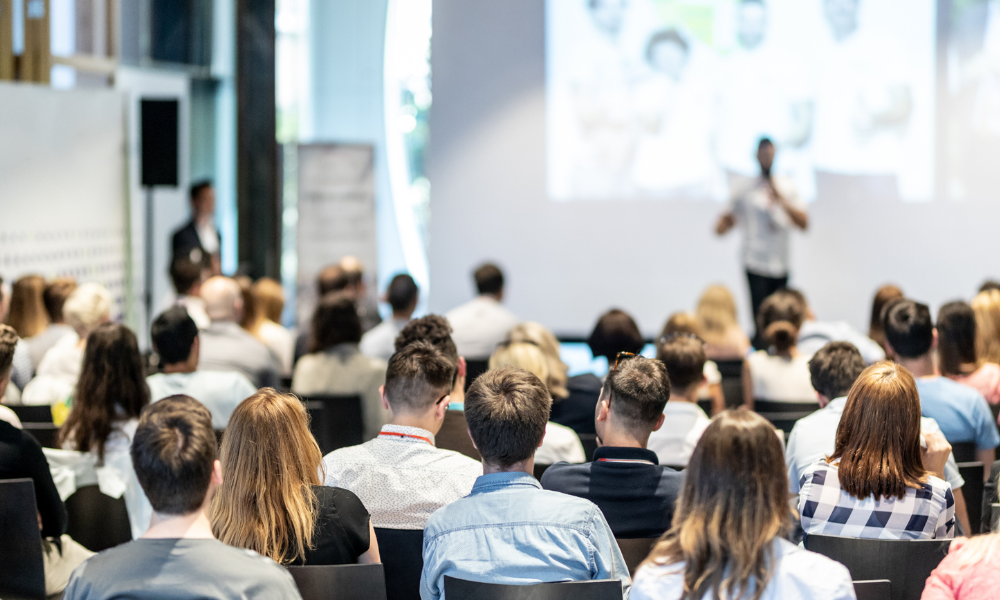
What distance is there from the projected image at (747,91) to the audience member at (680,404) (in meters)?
4.78

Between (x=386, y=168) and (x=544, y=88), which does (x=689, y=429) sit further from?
(x=386, y=168)

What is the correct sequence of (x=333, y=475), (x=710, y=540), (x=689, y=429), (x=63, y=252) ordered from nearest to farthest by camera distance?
(x=710, y=540) < (x=333, y=475) < (x=689, y=429) < (x=63, y=252)

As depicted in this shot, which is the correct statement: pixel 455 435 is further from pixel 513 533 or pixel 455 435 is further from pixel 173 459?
pixel 173 459

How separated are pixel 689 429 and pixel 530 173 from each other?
5294 mm

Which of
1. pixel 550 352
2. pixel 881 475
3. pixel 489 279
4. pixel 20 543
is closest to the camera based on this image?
pixel 881 475

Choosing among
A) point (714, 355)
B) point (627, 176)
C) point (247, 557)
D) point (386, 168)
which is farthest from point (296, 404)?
point (386, 168)

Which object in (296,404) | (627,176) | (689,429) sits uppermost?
(627,176)

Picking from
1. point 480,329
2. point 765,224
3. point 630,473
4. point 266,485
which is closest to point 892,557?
point 630,473

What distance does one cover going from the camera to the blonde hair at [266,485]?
209 centimetres

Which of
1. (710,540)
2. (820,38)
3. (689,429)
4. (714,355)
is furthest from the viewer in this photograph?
(820,38)

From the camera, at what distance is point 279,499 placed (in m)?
2.11

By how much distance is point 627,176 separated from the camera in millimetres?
8164

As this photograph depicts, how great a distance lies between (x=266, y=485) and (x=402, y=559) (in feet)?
1.55

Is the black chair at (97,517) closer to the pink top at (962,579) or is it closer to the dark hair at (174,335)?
the dark hair at (174,335)
